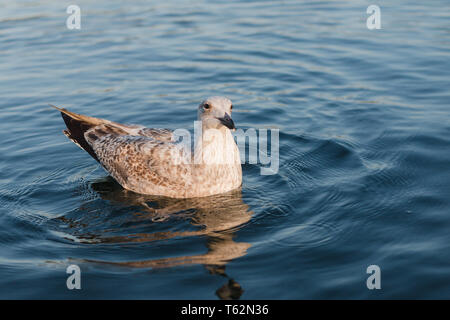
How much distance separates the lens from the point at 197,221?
8.08 meters

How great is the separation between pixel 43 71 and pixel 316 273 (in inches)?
455

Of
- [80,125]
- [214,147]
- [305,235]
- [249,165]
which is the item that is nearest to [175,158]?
[214,147]

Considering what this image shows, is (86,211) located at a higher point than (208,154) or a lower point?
lower

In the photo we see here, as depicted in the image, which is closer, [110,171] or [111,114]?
[110,171]

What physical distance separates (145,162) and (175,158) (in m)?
0.57

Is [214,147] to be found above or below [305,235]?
above

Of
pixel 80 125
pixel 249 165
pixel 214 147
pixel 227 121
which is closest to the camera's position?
pixel 227 121

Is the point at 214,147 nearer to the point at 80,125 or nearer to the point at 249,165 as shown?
the point at 249,165

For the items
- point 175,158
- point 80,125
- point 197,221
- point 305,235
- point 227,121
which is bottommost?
point 305,235

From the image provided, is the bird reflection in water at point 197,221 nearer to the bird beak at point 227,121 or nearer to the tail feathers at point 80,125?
the tail feathers at point 80,125

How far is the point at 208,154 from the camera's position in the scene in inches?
342

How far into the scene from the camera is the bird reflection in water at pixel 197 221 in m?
6.93
